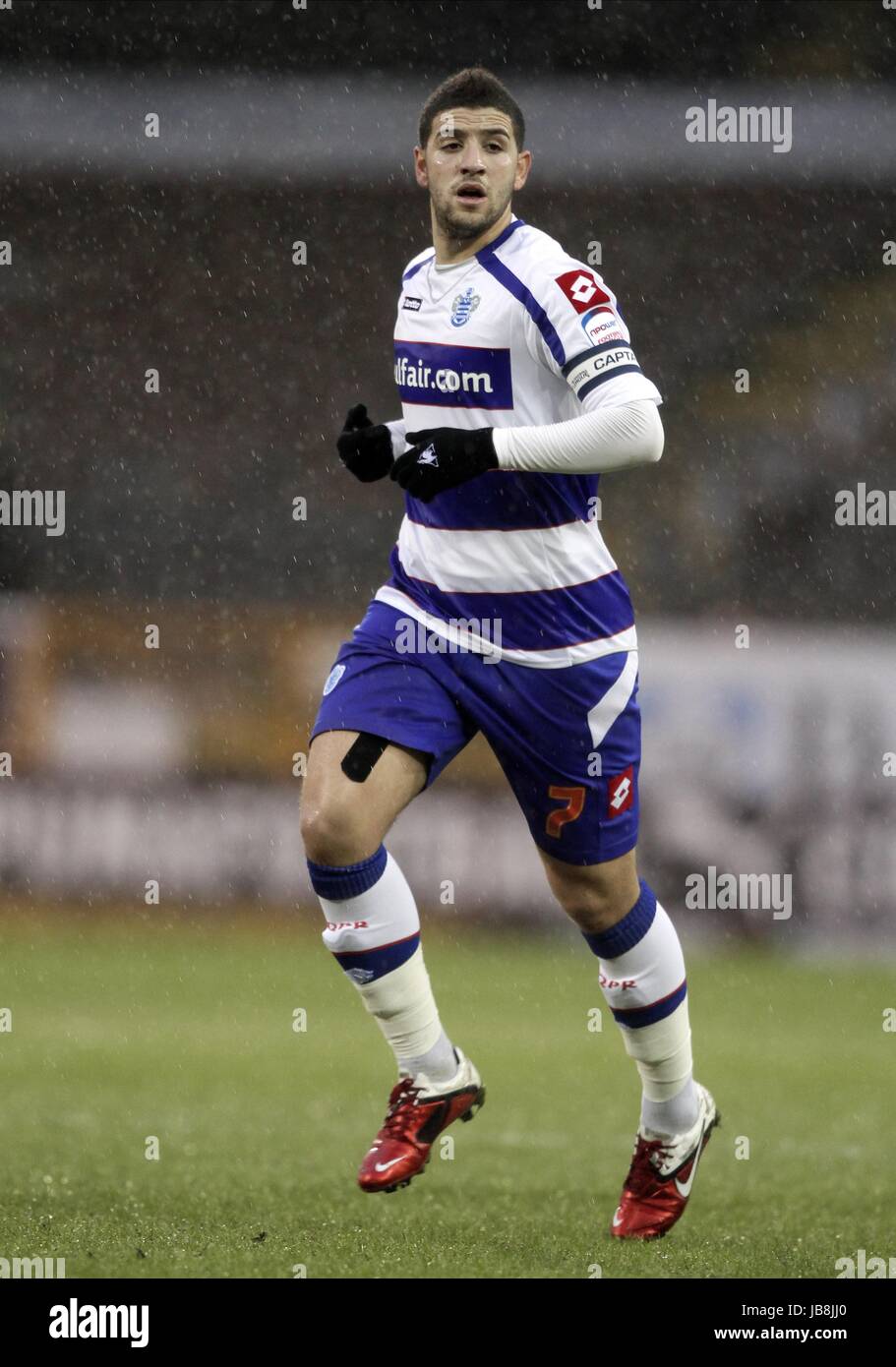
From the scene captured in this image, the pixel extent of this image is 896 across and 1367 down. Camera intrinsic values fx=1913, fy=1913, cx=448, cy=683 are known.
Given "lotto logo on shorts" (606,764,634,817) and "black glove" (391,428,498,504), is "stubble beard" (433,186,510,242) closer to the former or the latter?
"black glove" (391,428,498,504)

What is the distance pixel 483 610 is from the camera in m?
3.98

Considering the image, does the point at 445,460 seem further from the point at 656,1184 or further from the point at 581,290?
the point at 656,1184

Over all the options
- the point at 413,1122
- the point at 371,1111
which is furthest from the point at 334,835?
the point at 371,1111

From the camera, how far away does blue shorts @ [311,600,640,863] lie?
12.9 feet

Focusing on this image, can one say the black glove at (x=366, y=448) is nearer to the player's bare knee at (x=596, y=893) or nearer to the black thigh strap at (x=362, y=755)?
the black thigh strap at (x=362, y=755)

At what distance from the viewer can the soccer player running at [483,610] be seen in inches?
150

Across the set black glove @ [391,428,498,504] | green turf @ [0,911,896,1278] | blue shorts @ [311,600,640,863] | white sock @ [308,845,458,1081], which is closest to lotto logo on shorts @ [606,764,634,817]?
blue shorts @ [311,600,640,863]

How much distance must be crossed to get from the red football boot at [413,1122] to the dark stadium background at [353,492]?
3.14 metres

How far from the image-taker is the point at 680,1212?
4211 mm

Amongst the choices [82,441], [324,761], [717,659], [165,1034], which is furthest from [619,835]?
[82,441]

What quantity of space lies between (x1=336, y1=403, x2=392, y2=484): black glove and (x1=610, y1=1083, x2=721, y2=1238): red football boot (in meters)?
1.60

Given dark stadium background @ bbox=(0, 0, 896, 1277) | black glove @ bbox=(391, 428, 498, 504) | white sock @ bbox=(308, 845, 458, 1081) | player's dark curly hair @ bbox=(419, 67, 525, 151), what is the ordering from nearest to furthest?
black glove @ bbox=(391, 428, 498, 504) < white sock @ bbox=(308, 845, 458, 1081) < player's dark curly hair @ bbox=(419, 67, 525, 151) < dark stadium background @ bbox=(0, 0, 896, 1277)

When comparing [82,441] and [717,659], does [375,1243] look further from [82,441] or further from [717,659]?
[82,441]

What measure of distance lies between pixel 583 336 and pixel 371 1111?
3.37 meters
